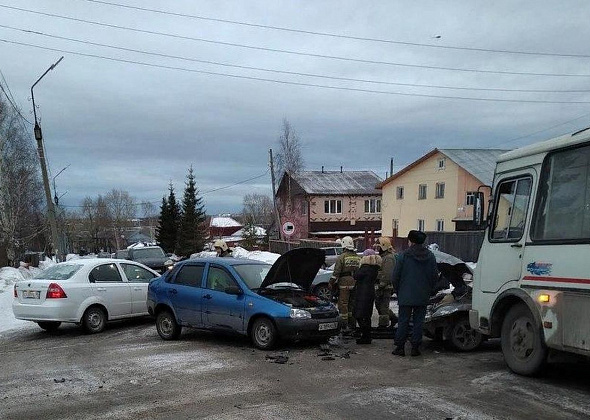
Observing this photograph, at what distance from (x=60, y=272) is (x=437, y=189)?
1464 inches

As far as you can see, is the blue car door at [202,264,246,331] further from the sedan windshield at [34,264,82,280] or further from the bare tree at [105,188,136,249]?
the bare tree at [105,188,136,249]

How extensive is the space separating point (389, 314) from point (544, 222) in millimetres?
4946

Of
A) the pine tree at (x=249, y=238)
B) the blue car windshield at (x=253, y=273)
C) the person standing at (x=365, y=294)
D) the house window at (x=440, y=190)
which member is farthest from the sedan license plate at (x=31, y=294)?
the pine tree at (x=249, y=238)

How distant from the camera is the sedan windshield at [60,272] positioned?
37.6 ft

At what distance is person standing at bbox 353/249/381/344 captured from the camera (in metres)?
9.34

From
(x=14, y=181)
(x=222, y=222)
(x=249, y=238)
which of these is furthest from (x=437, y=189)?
(x=222, y=222)

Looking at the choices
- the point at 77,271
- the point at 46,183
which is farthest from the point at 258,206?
the point at 77,271

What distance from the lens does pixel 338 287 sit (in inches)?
410

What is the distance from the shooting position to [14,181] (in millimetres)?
33625

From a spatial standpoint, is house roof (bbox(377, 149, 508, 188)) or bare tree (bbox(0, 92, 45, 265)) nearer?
bare tree (bbox(0, 92, 45, 265))

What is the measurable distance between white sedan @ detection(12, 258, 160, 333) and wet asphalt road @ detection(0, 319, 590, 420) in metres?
1.51

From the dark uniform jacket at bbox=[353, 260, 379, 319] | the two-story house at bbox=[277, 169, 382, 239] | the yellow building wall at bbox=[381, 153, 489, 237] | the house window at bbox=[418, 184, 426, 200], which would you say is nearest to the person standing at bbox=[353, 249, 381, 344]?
A: the dark uniform jacket at bbox=[353, 260, 379, 319]

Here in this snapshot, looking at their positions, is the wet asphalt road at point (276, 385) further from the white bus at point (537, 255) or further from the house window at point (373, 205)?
the house window at point (373, 205)

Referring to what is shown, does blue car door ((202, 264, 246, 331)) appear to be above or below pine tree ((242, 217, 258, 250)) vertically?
below
